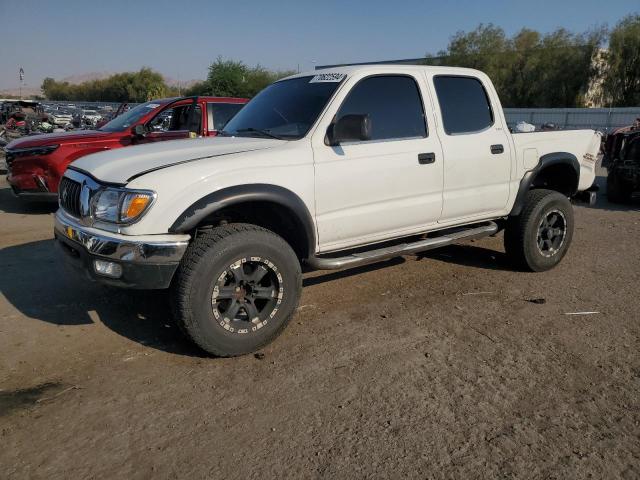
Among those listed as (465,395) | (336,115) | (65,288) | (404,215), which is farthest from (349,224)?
(65,288)

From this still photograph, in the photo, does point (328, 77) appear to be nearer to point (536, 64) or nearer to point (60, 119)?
point (60, 119)

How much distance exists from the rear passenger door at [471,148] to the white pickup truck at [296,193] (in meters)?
0.01

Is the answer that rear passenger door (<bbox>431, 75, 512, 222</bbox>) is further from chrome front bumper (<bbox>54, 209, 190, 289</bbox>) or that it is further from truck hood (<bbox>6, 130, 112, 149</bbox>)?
truck hood (<bbox>6, 130, 112, 149</bbox>)

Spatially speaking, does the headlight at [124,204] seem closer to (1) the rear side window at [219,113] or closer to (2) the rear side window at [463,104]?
(2) the rear side window at [463,104]

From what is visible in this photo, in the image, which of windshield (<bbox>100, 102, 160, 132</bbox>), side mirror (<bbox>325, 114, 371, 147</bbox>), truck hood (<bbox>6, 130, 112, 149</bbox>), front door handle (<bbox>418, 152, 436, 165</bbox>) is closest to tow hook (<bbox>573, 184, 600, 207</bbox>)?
front door handle (<bbox>418, 152, 436, 165</bbox>)

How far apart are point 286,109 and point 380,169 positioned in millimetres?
921

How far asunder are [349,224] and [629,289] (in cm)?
290

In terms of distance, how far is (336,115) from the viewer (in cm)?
381

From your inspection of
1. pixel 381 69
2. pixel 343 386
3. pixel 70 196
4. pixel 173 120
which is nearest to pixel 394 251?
pixel 343 386

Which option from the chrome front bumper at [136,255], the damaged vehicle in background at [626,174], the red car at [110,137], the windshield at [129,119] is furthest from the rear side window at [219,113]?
the damaged vehicle in background at [626,174]

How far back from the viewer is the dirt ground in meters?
2.46

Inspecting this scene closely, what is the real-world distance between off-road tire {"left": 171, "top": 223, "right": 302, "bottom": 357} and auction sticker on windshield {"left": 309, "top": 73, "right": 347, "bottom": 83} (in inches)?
54.3

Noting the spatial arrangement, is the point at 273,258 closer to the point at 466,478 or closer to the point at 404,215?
the point at 404,215

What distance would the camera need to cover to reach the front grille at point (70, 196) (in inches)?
139
